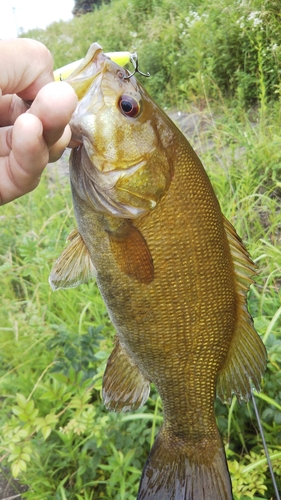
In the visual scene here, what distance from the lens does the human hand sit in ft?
2.66

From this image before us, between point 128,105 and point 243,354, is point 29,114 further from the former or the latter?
point 243,354

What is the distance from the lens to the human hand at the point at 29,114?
31.9 inches

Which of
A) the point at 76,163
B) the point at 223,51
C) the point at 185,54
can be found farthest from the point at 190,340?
the point at 185,54

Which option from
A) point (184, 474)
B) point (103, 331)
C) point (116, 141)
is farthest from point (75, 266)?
point (103, 331)

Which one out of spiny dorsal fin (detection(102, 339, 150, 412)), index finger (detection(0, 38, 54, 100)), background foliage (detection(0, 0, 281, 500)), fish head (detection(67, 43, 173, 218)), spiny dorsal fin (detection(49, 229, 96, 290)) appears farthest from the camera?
background foliage (detection(0, 0, 281, 500))

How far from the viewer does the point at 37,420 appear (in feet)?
5.03

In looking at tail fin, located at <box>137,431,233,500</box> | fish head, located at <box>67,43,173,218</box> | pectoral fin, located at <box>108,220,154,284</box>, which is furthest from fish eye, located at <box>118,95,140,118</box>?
tail fin, located at <box>137,431,233,500</box>

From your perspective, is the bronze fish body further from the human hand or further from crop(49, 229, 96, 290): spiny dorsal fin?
the human hand

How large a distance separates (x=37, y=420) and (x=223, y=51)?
440 cm

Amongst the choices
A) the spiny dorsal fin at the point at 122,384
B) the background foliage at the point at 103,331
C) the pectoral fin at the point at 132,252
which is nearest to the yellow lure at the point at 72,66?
the pectoral fin at the point at 132,252

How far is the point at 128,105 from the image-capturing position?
42.4 inches

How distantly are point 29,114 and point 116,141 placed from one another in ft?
1.00

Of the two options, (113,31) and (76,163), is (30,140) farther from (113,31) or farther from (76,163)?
(113,31)

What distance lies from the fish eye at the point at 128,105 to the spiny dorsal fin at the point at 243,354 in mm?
513
